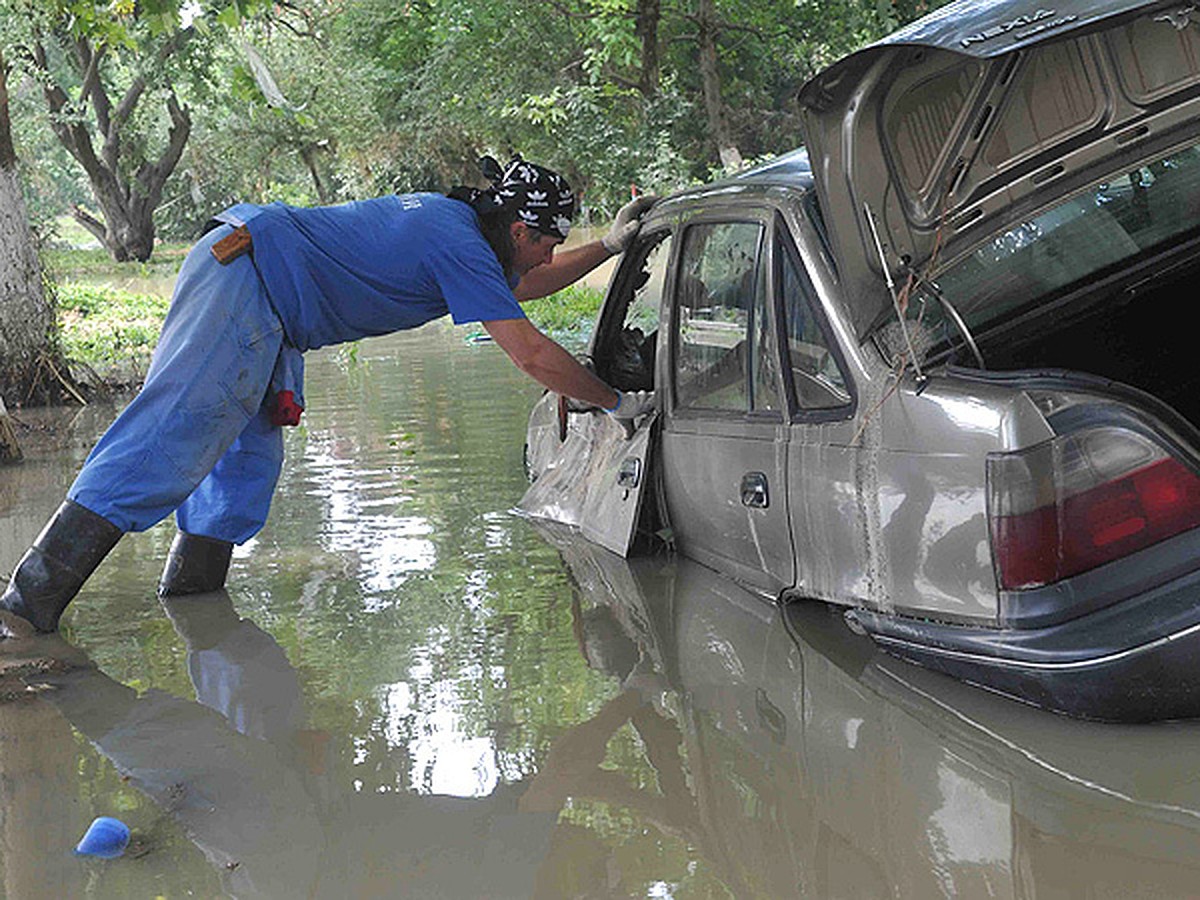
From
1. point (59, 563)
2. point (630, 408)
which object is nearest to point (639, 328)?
point (630, 408)

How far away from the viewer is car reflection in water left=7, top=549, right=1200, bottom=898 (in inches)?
126

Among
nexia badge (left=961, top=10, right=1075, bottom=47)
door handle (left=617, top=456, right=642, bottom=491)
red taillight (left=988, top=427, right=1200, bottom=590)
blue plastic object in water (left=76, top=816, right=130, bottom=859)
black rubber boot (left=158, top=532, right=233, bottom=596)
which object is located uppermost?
nexia badge (left=961, top=10, right=1075, bottom=47)

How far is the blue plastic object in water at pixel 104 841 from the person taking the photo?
11.4 feet

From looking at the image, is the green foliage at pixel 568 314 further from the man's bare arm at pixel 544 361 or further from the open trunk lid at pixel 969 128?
the open trunk lid at pixel 969 128

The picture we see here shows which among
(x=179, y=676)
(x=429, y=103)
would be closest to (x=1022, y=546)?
(x=179, y=676)

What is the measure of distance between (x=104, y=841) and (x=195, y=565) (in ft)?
8.78

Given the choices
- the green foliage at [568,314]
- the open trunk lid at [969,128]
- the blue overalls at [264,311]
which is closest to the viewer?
the open trunk lid at [969,128]

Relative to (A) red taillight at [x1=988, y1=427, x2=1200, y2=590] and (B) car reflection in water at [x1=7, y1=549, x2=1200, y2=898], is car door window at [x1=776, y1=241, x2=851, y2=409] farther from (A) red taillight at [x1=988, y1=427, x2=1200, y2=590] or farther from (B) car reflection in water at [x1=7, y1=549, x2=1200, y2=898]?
(B) car reflection in water at [x1=7, y1=549, x2=1200, y2=898]

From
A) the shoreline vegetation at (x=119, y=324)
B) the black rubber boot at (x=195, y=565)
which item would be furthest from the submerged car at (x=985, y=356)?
the shoreline vegetation at (x=119, y=324)

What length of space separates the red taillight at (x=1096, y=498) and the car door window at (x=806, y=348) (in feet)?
2.52

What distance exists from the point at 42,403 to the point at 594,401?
27.6 ft

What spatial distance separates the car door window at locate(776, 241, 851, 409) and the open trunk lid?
0.97 ft

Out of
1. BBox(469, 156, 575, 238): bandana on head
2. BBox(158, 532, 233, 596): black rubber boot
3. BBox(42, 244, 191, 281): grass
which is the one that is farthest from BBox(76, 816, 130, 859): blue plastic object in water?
BBox(42, 244, 191, 281): grass

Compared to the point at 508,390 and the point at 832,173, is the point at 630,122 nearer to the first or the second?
the point at 508,390
